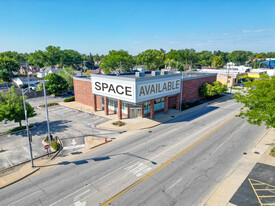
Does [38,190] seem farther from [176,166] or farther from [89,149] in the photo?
[176,166]

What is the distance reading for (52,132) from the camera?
3120 centimetres

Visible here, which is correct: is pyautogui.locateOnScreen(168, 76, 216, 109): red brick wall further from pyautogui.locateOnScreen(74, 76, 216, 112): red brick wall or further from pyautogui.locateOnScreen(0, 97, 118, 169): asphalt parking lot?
pyautogui.locateOnScreen(0, 97, 118, 169): asphalt parking lot

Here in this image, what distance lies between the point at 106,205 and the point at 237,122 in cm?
2991

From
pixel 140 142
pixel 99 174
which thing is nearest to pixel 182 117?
pixel 140 142

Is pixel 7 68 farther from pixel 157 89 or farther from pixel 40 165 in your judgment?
pixel 40 165

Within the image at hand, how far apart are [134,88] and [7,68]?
87.3 meters

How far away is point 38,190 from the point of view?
1708 centimetres

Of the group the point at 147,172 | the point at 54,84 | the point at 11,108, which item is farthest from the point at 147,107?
the point at 54,84

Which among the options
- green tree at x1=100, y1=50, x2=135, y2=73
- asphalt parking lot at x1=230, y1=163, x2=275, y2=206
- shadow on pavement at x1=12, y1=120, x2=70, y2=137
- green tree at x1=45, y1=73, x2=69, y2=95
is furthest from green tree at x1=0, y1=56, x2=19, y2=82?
asphalt parking lot at x1=230, y1=163, x2=275, y2=206

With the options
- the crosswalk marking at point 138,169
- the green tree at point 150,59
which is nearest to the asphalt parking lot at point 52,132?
the crosswalk marking at point 138,169

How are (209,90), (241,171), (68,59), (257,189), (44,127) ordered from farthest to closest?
(68,59)
(209,90)
(44,127)
(241,171)
(257,189)

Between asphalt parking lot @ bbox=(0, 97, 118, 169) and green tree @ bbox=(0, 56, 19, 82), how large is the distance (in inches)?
2334

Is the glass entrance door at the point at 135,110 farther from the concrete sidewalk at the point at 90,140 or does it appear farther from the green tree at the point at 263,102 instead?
the green tree at the point at 263,102

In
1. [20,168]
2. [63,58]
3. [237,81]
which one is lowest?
[20,168]
